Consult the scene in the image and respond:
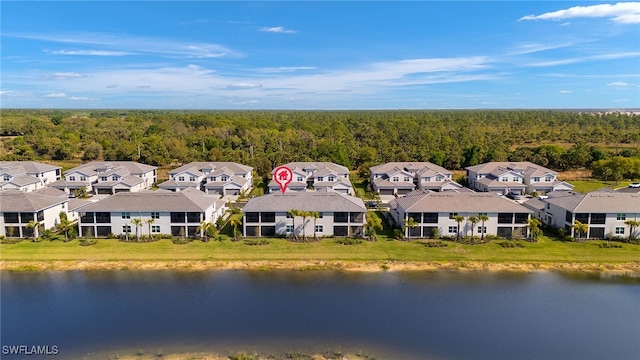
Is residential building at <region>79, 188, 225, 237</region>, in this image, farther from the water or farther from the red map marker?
the red map marker

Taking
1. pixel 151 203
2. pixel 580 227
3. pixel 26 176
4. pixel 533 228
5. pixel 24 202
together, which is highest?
pixel 26 176

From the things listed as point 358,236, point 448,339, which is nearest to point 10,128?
point 358,236

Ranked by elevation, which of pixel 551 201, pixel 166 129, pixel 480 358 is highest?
pixel 166 129

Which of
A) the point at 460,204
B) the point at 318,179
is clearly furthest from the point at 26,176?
the point at 460,204

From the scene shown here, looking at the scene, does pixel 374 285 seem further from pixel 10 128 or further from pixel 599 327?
pixel 10 128

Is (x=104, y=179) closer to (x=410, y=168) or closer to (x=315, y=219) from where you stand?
(x=315, y=219)

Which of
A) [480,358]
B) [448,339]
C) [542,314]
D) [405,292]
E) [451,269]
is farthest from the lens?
[451,269]

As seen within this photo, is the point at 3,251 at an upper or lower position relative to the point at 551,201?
lower

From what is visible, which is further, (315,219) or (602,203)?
(602,203)
